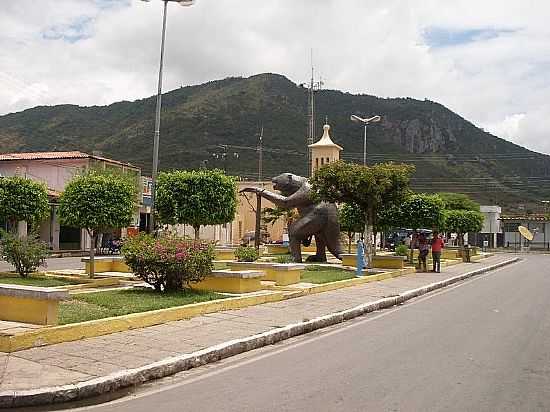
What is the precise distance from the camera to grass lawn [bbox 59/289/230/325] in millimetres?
10562

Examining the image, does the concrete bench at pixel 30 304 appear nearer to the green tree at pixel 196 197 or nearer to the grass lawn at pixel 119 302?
the grass lawn at pixel 119 302

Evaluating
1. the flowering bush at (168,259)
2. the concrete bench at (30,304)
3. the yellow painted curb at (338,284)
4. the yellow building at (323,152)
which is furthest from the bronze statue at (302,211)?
the yellow building at (323,152)

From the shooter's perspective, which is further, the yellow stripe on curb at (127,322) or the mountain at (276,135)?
the mountain at (276,135)

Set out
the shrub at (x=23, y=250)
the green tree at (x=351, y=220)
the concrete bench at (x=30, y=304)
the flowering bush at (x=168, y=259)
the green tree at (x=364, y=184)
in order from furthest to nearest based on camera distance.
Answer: the green tree at (x=351, y=220), the green tree at (x=364, y=184), the shrub at (x=23, y=250), the flowering bush at (x=168, y=259), the concrete bench at (x=30, y=304)

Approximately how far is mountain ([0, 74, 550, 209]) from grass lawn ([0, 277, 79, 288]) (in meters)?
50.6

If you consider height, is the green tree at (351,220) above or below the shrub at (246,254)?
above

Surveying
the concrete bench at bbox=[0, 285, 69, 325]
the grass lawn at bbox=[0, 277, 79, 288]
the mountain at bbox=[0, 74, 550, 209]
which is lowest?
the grass lawn at bbox=[0, 277, 79, 288]

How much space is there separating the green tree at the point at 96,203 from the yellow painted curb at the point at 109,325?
16.3 ft

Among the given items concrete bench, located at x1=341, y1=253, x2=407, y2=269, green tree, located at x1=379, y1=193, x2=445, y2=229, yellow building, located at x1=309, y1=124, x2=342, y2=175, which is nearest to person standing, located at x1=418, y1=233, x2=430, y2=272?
concrete bench, located at x1=341, y1=253, x2=407, y2=269

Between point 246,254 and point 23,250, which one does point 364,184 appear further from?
point 23,250

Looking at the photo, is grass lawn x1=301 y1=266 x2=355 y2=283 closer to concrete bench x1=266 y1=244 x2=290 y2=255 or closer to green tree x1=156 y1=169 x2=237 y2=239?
green tree x1=156 y1=169 x2=237 y2=239

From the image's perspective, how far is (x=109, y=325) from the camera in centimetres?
988

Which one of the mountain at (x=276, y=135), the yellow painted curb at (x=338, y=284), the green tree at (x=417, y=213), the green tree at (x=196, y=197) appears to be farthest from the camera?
the mountain at (x=276, y=135)

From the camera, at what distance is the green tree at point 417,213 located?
2909cm
